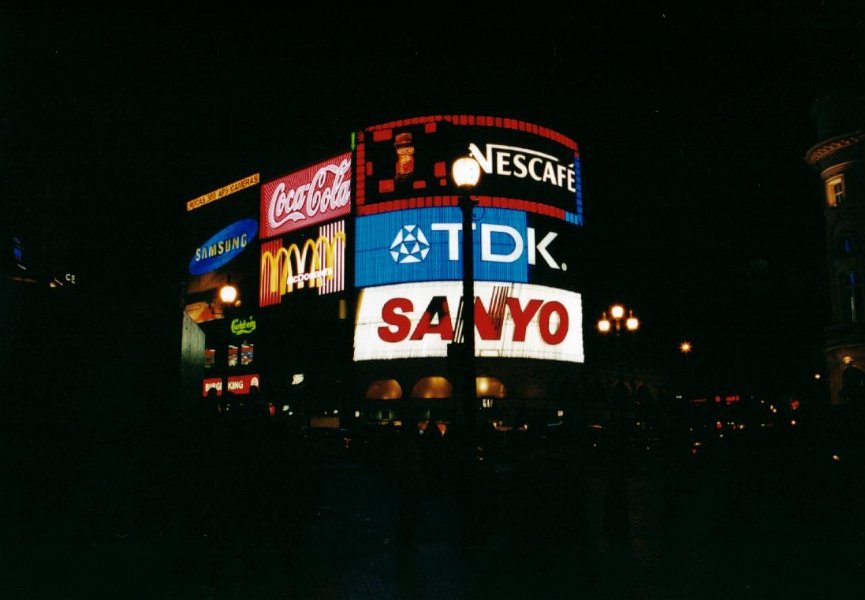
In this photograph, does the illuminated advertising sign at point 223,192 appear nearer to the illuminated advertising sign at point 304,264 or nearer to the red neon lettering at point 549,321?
the illuminated advertising sign at point 304,264

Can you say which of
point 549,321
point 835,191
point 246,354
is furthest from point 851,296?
point 246,354

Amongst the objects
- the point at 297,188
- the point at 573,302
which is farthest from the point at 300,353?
the point at 573,302

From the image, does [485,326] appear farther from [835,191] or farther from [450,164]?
[835,191]

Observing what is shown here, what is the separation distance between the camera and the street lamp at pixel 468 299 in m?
11.5

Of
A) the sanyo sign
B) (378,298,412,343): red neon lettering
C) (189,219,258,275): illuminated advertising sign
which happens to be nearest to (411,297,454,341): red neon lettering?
(378,298,412,343): red neon lettering

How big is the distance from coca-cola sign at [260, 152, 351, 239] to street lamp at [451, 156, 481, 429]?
41883 mm

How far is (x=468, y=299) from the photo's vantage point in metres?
12.2

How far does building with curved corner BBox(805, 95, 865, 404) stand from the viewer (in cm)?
4400

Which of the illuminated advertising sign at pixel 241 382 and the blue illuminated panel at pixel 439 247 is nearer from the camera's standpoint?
the blue illuminated panel at pixel 439 247

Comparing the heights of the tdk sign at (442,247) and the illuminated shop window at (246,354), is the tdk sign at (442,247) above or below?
above

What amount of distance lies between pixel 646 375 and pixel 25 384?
75235 mm

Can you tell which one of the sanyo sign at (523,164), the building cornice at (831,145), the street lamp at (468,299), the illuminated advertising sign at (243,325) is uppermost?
the sanyo sign at (523,164)

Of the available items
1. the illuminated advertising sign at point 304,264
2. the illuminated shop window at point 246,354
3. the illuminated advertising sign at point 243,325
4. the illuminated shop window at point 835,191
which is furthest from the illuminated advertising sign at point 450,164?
the illuminated shop window at point 246,354

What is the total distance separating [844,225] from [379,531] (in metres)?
42.5
